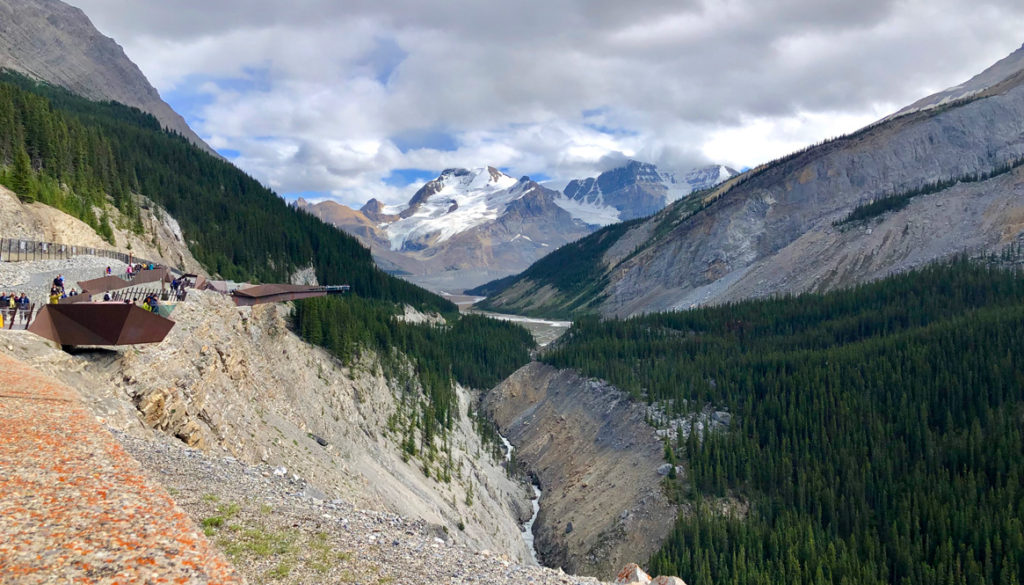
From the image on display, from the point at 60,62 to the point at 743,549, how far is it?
220329 mm

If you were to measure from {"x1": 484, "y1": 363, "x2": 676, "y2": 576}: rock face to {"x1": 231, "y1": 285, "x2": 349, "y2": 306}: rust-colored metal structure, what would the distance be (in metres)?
30.9

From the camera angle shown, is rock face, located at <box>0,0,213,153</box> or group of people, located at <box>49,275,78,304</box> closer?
group of people, located at <box>49,275,78,304</box>

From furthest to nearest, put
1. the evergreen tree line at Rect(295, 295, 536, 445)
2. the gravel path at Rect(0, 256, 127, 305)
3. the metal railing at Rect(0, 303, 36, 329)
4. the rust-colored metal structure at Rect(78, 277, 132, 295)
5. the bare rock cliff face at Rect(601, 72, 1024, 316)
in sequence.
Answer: the bare rock cliff face at Rect(601, 72, 1024, 316) → the evergreen tree line at Rect(295, 295, 536, 445) → the rust-colored metal structure at Rect(78, 277, 132, 295) → the gravel path at Rect(0, 256, 127, 305) → the metal railing at Rect(0, 303, 36, 329)

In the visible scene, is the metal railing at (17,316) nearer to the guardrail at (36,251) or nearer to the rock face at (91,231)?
the guardrail at (36,251)

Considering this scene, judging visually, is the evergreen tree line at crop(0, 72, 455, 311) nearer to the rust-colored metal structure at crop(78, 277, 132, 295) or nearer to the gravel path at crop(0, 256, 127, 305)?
the gravel path at crop(0, 256, 127, 305)

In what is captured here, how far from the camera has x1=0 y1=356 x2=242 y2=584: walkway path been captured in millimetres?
7383

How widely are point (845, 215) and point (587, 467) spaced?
106 m

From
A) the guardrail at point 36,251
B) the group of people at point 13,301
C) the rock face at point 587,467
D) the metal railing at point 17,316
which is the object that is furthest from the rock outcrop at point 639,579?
the guardrail at point 36,251

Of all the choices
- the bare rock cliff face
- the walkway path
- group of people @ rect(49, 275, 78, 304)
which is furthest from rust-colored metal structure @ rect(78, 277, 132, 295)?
the bare rock cliff face

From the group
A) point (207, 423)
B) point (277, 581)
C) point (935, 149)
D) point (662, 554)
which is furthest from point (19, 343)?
point (935, 149)

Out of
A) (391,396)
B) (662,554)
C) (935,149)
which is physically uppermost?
(935,149)

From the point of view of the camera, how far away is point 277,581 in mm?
10508

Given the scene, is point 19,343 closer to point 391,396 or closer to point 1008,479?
point 391,396

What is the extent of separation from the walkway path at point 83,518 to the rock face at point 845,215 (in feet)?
360
